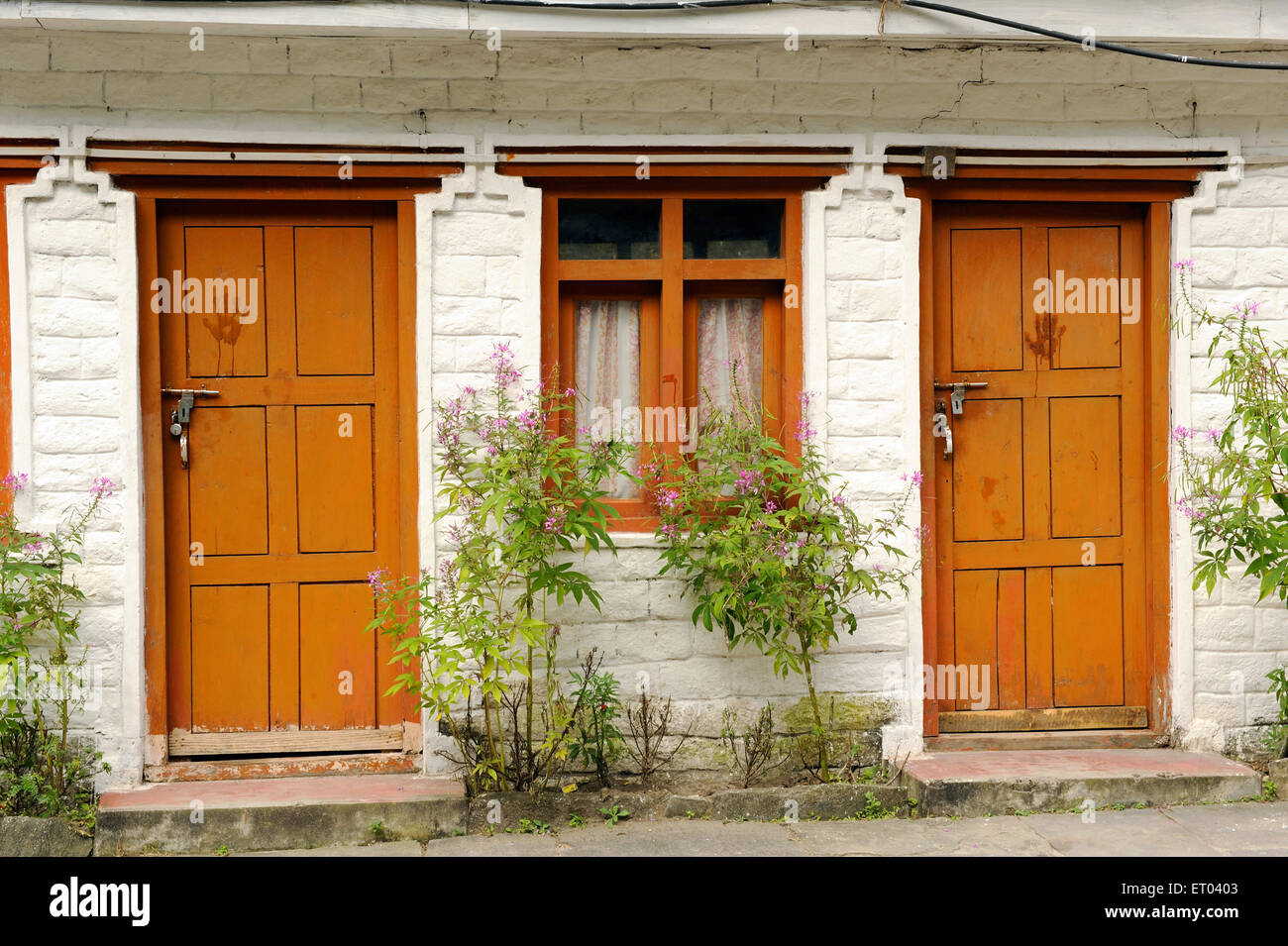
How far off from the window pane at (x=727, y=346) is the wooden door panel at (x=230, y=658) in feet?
7.39

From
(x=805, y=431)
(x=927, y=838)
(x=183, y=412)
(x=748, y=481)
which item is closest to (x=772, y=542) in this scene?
(x=748, y=481)

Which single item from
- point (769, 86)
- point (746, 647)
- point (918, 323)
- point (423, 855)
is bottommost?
point (423, 855)

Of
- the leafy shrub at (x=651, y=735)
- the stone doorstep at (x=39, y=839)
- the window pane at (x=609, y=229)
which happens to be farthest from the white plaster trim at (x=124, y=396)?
the leafy shrub at (x=651, y=735)

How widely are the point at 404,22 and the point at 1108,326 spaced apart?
3.47 m

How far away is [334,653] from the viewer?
554cm

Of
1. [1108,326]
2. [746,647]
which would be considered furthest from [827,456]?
[1108,326]

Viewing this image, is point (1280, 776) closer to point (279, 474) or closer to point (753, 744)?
point (753, 744)

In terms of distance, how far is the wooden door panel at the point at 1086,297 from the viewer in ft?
19.0

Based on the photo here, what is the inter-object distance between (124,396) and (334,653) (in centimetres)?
144

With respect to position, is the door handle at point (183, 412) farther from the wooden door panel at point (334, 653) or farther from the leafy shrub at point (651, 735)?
the leafy shrub at point (651, 735)

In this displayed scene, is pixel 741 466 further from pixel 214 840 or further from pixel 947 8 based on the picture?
pixel 214 840

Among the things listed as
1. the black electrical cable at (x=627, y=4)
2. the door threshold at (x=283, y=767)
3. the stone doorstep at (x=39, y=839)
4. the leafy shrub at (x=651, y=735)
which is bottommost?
the stone doorstep at (x=39, y=839)

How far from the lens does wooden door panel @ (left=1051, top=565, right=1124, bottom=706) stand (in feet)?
19.1

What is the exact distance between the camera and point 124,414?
17.2 feet
